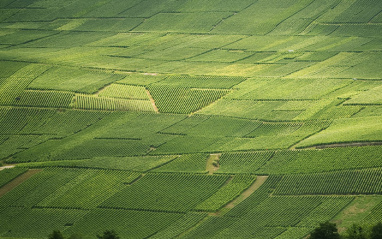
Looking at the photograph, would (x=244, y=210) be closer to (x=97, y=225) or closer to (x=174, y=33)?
(x=97, y=225)

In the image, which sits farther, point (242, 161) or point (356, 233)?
point (242, 161)

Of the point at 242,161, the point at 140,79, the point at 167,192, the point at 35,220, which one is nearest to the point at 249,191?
the point at 242,161

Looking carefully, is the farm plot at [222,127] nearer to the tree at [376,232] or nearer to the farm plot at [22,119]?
the farm plot at [22,119]

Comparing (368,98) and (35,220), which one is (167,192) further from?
(368,98)

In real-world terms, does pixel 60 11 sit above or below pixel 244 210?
above

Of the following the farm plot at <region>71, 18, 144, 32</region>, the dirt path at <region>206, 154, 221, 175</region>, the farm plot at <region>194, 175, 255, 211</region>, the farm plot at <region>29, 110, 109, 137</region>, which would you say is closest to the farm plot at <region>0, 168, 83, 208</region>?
the farm plot at <region>29, 110, 109, 137</region>

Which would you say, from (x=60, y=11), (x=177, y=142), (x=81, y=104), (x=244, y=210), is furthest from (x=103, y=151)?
(x=60, y=11)
